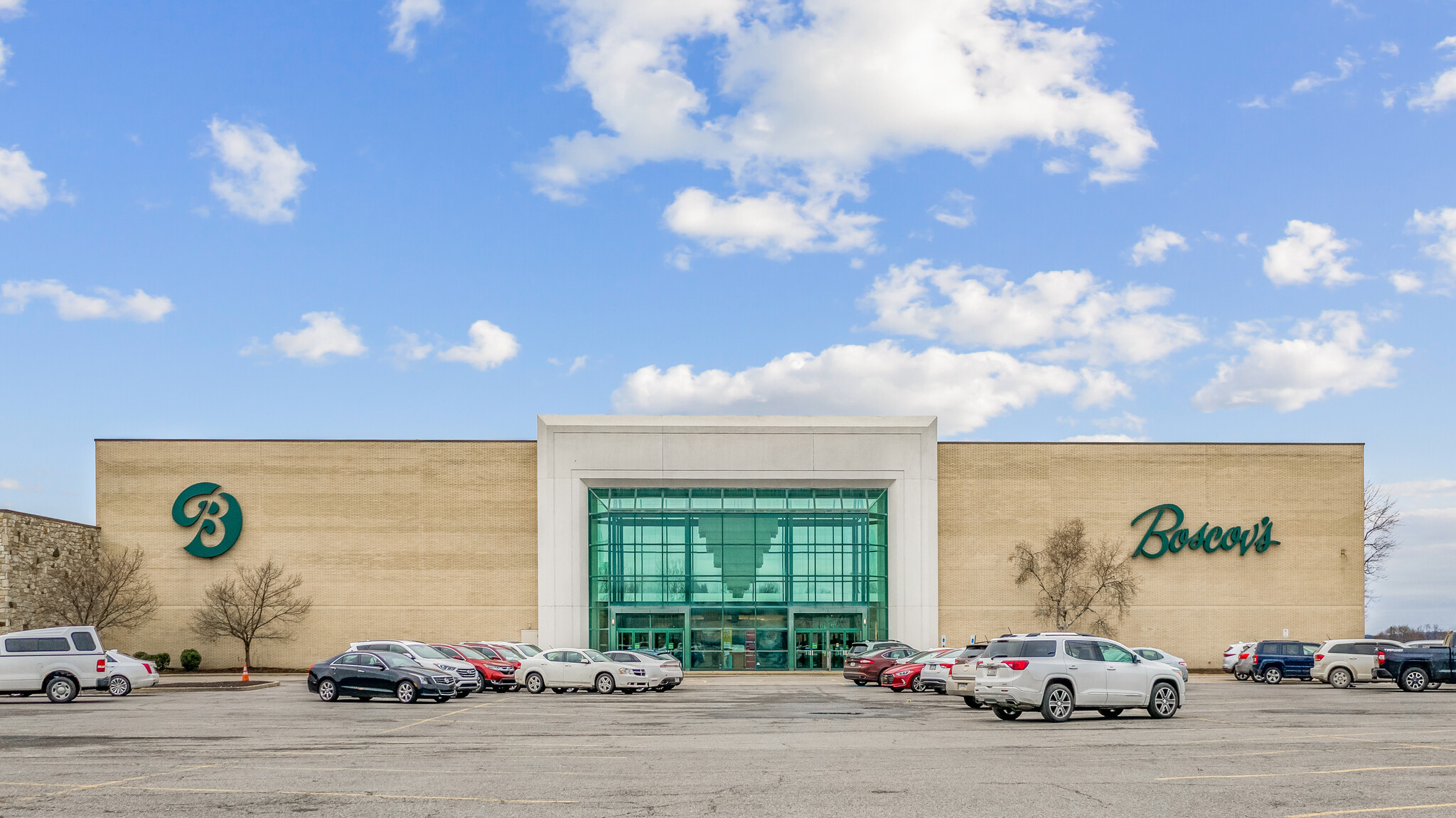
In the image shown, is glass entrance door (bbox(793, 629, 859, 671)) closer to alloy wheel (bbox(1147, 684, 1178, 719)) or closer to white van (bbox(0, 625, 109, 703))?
white van (bbox(0, 625, 109, 703))

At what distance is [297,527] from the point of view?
175 feet

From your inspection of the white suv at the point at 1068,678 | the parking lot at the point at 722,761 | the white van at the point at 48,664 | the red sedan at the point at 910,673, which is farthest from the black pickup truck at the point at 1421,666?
the white van at the point at 48,664

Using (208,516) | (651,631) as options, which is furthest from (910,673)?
(208,516)

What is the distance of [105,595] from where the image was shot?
1951 inches

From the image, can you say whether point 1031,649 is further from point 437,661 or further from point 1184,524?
point 1184,524

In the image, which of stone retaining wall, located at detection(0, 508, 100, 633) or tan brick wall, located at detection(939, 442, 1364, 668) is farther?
tan brick wall, located at detection(939, 442, 1364, 668)

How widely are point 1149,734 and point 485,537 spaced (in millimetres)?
39065

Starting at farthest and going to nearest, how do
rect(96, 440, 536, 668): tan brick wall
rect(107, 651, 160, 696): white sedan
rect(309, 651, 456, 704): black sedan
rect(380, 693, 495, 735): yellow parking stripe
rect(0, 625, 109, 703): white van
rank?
rect(96, 440, 536, 668): tan brick wall < rect(107, 651, 160, 696): white sedan < rect(0, 625, 109, 703): white van < rect(309, 651, 456, 704): black sedan < rect(380, 693, 495, 735): yellow parking stripe

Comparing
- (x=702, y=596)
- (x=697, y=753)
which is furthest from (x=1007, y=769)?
(x=702, y=596)

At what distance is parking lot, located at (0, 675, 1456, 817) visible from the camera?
1155cm

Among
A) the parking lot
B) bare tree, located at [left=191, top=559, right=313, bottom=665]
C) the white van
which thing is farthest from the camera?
bare tree, located at [left=191, top=559, right=313, bottom=665]

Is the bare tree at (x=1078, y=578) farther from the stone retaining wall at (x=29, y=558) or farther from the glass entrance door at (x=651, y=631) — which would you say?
the stone retaining wall at (x=29, y=558)

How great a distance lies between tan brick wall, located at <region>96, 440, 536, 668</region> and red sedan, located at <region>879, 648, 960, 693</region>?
2238 centimetres

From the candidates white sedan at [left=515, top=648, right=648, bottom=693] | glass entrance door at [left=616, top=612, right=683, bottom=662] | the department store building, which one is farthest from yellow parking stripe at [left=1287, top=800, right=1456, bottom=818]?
glass entrance door at [left=616, top=612, right=683, bottom=662]
